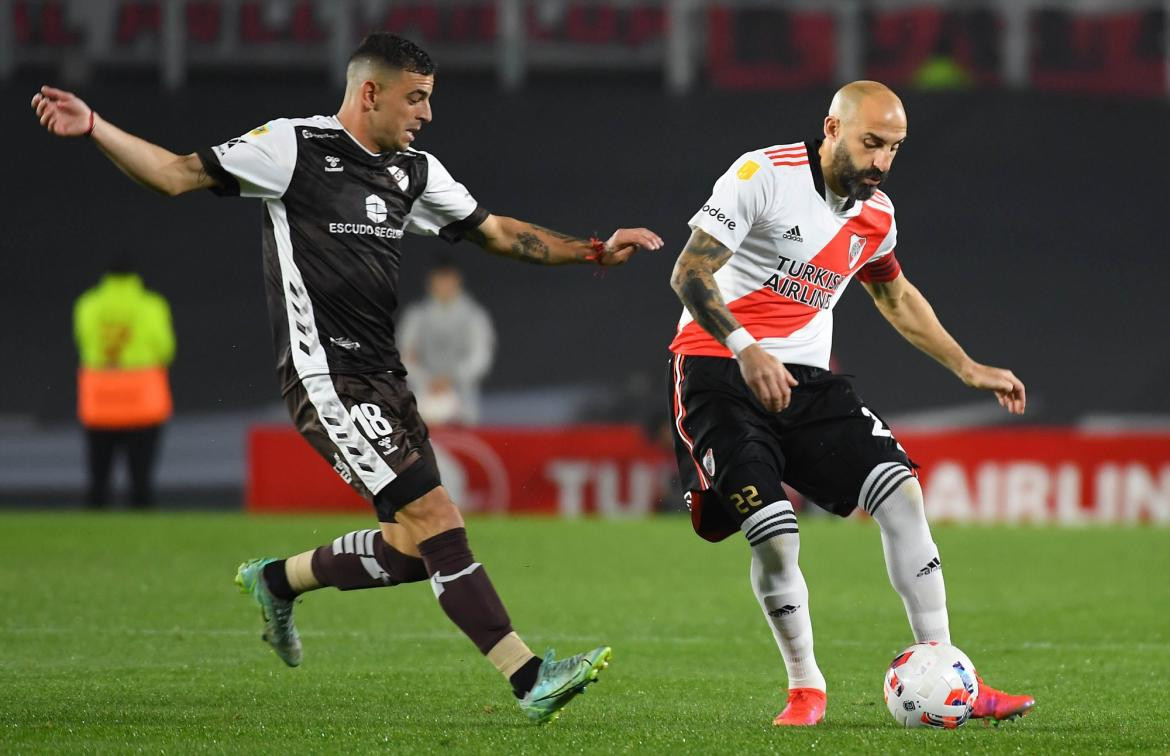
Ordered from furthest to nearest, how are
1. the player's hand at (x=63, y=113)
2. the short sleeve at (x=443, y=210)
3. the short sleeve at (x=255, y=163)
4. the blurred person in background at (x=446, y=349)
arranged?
the blurred person in background at (x=446, y=349), the short sleeve at (x=443, y=210), the short sleeve at (x=255, y=163), the player's hand at (x=63, y=113)

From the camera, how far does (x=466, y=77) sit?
19094 mm

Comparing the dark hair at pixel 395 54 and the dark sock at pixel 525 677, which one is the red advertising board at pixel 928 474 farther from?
the dark sock at pixel 525 677

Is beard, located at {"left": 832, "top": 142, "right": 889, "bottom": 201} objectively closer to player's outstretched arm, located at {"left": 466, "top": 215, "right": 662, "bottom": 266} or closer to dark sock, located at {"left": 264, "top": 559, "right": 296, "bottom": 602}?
player's outstretched arm, located at {"left": 466, "top": 215, "right": 662, "bottom": 266}

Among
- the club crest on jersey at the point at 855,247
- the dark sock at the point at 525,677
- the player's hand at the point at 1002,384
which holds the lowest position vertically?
the dark sock at the point at 525,677

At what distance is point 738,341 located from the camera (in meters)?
5.47

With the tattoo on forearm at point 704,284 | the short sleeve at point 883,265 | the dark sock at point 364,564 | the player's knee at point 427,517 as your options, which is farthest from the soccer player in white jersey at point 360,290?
the short sleeve at point 883,265

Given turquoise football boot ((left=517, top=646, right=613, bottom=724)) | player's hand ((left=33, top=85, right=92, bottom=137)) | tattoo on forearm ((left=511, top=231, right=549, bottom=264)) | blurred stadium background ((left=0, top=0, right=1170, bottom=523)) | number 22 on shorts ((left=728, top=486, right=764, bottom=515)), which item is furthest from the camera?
blurred stadium background ((left=0, top=0, right=1170, bottom=523))

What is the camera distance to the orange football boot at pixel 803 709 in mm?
5543

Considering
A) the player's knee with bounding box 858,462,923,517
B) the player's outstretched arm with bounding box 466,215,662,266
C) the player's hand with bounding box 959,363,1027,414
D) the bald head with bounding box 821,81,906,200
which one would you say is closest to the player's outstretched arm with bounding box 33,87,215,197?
the player's outstretched arm with bounding box 466,215,662,266

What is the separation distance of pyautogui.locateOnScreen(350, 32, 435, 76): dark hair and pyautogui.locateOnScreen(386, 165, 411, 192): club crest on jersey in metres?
0.32

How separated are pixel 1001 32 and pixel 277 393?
8.34m

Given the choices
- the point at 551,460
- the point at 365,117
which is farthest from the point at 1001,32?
the point at 365,117

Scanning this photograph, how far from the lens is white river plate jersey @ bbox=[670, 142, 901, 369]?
581 centimetres

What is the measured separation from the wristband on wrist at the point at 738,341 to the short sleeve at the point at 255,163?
4.73 ft
